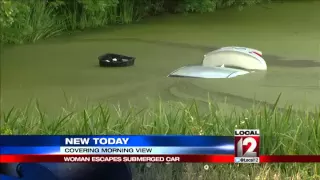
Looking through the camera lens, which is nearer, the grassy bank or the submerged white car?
the submerged white car

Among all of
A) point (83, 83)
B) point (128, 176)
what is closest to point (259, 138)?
point (128, 176)

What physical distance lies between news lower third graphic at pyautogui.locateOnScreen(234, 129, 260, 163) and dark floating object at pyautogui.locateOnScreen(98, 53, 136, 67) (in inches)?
23.1

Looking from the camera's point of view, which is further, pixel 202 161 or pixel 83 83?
pixel 83 83

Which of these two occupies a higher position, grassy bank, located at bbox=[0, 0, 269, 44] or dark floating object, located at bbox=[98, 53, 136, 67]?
grassy bank, located at bbox=[0, 0, 269, 44]

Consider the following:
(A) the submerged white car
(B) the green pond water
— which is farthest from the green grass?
(A) the submerged white car

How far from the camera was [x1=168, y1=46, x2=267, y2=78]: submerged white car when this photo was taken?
2822 millimetres

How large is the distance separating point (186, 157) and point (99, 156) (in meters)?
0.37

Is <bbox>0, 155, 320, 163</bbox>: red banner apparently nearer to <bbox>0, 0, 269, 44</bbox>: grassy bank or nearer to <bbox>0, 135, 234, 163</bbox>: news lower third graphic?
<bbox>0, 135, 234, 163</bbox>: news lower third graphic

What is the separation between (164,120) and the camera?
291 cm

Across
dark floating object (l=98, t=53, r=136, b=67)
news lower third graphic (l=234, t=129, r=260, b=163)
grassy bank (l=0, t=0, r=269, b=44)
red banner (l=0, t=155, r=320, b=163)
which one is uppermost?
grassy bank (l=0, t=0, r=269, b=44)

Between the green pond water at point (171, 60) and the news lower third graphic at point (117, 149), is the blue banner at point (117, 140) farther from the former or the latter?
the green pond water at point (171, 60)

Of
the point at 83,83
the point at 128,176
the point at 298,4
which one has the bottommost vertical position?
the point at 128,176

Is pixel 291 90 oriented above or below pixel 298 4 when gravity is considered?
below

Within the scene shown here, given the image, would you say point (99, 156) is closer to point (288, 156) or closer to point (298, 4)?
point (288, 156)
